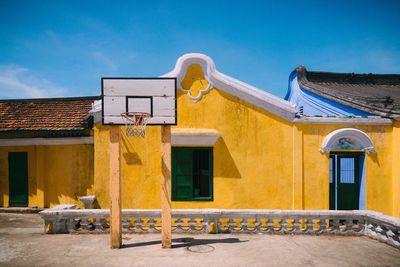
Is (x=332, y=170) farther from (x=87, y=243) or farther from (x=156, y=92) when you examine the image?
(x=87, y=243)

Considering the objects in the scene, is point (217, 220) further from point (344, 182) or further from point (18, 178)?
point (18, 178)

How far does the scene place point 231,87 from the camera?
339 inches

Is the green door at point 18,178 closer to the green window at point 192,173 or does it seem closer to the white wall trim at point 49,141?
the white wall trim at point 49,141

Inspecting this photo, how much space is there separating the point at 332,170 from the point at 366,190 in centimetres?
115

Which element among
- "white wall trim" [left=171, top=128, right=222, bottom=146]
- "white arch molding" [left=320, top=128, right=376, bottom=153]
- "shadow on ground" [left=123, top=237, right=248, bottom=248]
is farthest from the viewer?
"white arch molding" [left=320, top=128, right=376, bottom=153]

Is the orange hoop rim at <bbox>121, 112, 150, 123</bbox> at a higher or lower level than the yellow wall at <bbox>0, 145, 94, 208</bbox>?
higher

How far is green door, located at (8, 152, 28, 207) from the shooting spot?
36.6 feet

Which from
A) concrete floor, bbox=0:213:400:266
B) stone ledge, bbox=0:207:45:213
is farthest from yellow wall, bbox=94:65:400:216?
stone ledge, bbox=0:207:45:213

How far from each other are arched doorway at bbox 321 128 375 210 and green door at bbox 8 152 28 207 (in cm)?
1169

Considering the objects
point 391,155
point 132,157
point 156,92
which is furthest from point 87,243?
point 391,155

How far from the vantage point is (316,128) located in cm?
865

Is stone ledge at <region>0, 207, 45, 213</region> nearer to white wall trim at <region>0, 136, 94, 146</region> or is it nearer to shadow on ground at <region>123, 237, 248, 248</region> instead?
white wall trim at <region>0, 136, 94, 146</region>

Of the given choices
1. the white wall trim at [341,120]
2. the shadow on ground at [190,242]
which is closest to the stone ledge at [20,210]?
the shadow on ground at [190,242]

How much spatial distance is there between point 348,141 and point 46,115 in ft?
39.6
